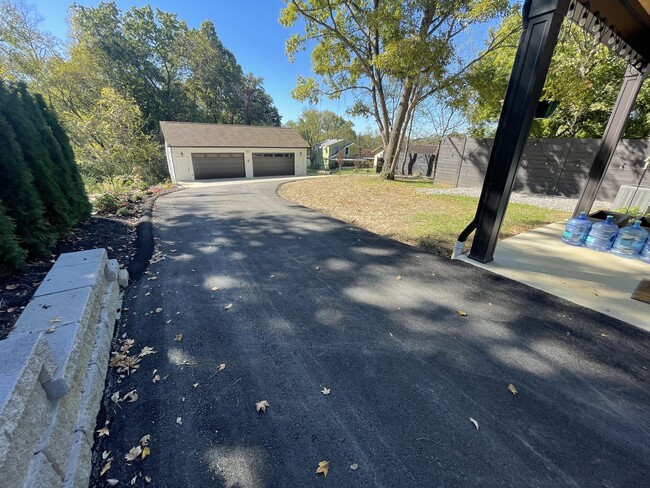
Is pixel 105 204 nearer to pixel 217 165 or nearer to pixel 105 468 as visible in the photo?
pixel 105 468

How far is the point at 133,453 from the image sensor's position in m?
1.54

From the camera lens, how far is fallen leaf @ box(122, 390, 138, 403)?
1858 millimetres

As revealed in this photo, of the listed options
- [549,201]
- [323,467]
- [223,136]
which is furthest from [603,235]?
[223,136]

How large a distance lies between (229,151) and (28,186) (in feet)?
57.9

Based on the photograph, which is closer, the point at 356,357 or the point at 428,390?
the point at 428,390

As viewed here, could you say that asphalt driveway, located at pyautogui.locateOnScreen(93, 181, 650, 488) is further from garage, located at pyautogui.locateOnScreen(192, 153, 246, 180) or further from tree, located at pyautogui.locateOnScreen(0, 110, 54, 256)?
garage, located at pyautogui.locateOnScreen(192, 153, 246, 180)

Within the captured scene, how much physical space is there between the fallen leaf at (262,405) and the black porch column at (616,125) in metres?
7.35

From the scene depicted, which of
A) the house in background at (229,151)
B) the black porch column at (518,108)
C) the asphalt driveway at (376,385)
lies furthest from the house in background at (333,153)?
the asphalt driveway at (376,385)

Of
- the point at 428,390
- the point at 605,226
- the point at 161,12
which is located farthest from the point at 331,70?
the point at 161,12

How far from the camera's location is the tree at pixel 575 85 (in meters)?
8.85

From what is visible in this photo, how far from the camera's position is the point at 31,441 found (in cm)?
117

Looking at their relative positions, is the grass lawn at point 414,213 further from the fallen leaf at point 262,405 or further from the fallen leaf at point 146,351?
the fallen leaf at point 146,351

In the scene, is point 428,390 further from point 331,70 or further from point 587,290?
point 331,70

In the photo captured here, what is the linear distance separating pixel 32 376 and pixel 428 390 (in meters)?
2.34
